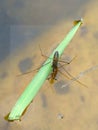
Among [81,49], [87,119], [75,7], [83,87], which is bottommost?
[87,119]

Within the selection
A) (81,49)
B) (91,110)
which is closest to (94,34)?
(81,49)

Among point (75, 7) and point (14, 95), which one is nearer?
point (14, 95)

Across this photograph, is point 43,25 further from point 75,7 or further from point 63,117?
point 63,117

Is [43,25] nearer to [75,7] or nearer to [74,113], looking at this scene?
[75,7]

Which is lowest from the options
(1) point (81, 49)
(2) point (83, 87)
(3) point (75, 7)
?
(2) point (83, 87)

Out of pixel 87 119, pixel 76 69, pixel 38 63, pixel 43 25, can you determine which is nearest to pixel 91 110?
pixel 87 119

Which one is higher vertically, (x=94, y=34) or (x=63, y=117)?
(x=94, y=34)
